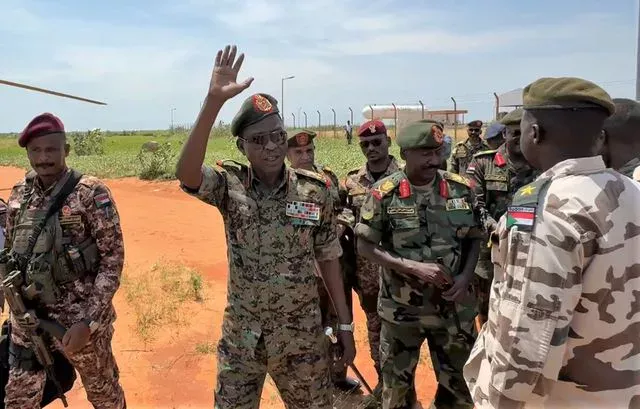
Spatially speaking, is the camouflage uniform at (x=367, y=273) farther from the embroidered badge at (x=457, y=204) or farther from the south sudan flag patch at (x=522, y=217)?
the south sudan flag patch at (x=522, y=217)

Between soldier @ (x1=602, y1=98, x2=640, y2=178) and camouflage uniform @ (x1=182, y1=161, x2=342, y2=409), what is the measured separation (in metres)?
1.64

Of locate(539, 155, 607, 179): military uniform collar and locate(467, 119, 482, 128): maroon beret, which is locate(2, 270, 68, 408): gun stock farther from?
locate(467, 119, 482, 128): maroon beret

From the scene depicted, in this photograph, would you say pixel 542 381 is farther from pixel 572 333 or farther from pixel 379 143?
pixel 379 143

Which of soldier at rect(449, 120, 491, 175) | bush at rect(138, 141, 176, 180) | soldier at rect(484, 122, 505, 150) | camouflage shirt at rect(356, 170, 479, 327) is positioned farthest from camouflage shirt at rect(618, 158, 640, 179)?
bush at rect(138, 141, 176, 180)

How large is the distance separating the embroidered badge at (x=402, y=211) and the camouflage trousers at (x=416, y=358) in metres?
0.66

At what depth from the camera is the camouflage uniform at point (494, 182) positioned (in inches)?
157

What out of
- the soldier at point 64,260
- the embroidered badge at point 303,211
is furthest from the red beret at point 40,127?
the embroidered badge at point 303,211

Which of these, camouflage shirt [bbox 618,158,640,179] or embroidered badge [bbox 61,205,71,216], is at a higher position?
camouflage shirt [bbox 618,158,640,179]

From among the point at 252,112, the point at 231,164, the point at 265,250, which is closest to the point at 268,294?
the point at 265,250

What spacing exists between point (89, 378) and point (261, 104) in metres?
1.91

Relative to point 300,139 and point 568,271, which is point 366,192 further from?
point 568,271

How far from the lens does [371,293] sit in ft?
14.0

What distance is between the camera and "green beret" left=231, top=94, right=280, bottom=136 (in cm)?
247

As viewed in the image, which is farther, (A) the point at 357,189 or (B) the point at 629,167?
(A) the point at 357,189
